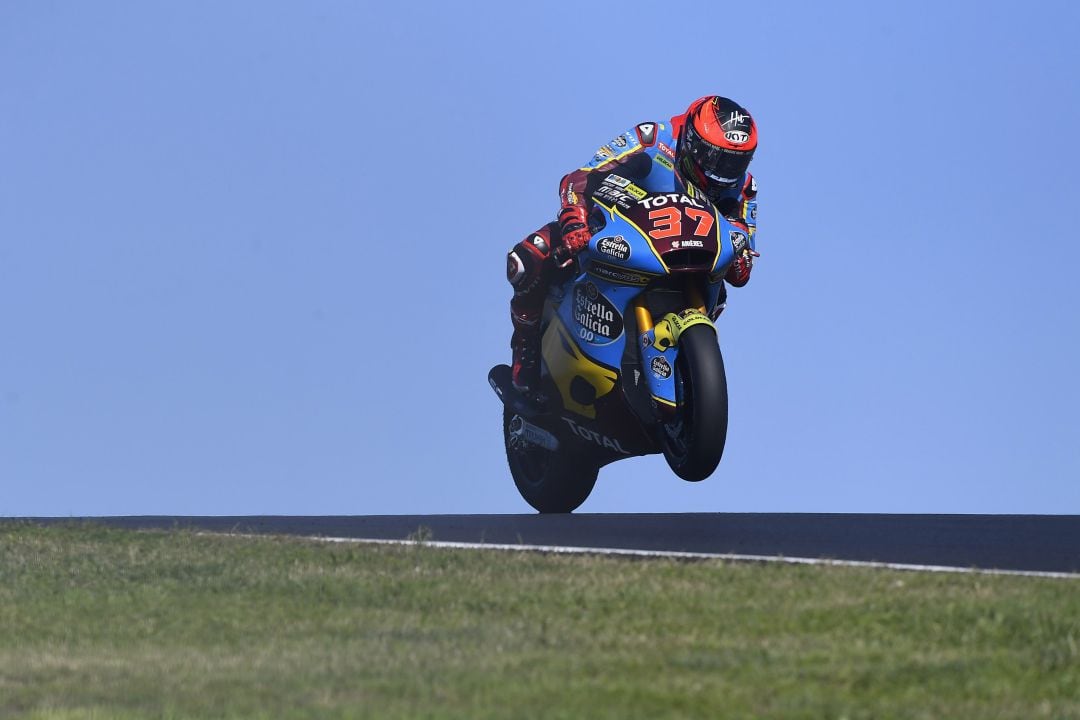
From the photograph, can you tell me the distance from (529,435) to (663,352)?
3005 millimetres

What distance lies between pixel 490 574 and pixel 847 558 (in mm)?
2109

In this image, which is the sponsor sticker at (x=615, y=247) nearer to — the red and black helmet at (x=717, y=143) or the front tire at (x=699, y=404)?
the front tire at (x=699, y=404)

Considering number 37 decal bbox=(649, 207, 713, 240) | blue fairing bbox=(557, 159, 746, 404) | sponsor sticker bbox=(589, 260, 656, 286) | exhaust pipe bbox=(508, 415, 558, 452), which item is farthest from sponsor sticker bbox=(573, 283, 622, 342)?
→ exhaust pipe bbox=(508, 415, 558, 452)

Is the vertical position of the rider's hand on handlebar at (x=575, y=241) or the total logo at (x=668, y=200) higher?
the total logo at (x=668, y=200)

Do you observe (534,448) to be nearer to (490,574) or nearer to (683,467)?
(683,467)

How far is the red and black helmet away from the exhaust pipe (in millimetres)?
2987

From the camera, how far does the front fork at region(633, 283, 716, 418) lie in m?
13.2

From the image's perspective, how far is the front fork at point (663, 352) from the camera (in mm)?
13250

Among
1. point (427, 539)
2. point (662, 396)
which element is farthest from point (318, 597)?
point (662, 396)

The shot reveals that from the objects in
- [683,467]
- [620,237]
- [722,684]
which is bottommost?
[722,684]

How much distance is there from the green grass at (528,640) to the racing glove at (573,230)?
13.6 feet

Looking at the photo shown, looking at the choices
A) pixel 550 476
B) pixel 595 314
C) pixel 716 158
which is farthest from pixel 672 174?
pixel 550 476

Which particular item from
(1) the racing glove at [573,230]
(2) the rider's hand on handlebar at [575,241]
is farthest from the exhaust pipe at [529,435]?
(2) the rider's hand on handlebar at [575,241]

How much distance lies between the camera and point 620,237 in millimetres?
13445
